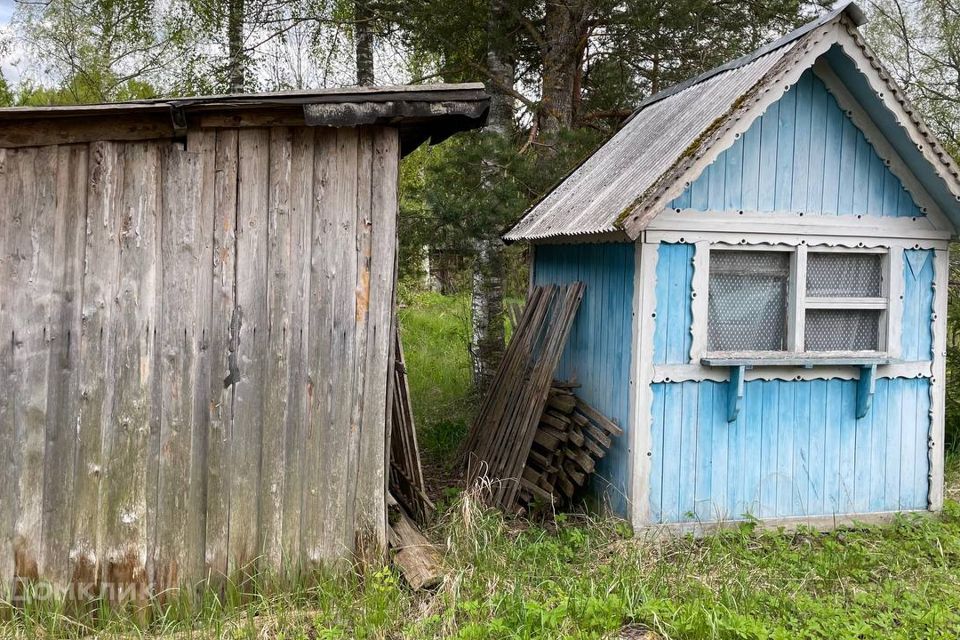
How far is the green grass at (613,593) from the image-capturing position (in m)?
4.77

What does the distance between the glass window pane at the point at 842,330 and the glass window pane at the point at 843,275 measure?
158 millimetres

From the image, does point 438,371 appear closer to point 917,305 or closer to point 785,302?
point 785,302

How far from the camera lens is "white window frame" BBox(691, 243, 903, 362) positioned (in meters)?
6.91

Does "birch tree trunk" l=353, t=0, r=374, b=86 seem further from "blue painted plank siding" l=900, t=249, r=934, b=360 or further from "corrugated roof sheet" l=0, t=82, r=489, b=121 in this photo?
"blue painted plank siding" l=900, t=249, r=934, b=360

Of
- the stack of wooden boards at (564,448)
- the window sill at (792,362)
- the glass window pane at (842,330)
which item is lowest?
the stack of wooden boards at (564,448)

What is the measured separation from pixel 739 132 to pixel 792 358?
1.96 metres

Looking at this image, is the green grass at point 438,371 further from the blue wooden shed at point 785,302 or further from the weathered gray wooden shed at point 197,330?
the weathered gray wooden shed at point 197,330

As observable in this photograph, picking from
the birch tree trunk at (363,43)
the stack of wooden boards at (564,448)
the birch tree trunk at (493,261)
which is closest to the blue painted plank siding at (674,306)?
the stack of wooden boards at (564,448)

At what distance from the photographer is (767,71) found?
255 inches

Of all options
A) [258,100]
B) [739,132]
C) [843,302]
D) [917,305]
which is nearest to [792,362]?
[843,302]

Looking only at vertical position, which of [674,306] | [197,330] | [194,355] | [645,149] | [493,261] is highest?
[645,149]

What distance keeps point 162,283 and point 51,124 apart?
1103 millimetres

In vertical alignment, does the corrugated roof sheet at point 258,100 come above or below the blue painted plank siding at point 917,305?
above

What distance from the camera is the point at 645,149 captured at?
8.02 metres
